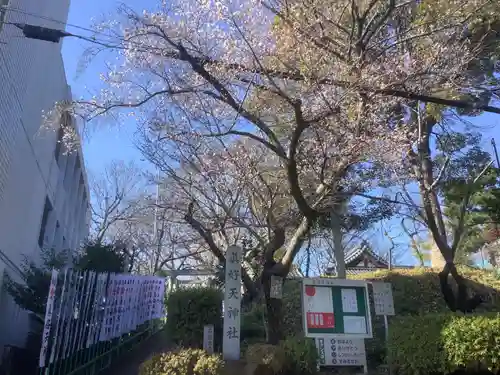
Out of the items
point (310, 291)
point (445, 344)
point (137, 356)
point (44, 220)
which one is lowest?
point (137, 356)

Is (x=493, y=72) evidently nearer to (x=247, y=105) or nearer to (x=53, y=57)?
(x=247, y=105)

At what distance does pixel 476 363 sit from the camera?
27.9 feet

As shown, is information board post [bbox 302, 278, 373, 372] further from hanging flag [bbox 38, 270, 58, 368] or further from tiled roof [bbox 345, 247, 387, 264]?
tiled roof [bbox 345, 247, 387, 264]

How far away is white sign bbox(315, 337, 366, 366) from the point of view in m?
9.88

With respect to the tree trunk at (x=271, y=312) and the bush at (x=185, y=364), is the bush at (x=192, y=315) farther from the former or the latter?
the bush at (x=185, y=364)

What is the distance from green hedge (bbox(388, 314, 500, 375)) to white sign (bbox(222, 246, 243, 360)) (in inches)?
115

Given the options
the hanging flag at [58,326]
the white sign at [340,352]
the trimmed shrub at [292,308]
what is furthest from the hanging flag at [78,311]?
the trimmed shrub at [292,308]

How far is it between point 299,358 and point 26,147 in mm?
9945

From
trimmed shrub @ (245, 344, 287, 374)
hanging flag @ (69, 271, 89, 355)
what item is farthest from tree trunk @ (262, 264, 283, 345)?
hanging flag @ (69, 271, 89, 355)

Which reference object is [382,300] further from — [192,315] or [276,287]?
[192,315]

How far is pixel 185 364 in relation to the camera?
28.3 feet

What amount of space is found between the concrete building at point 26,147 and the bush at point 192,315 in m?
4.74

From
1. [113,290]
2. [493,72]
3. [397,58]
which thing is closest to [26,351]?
[113,290]

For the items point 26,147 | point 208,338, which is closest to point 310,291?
point 208,338
